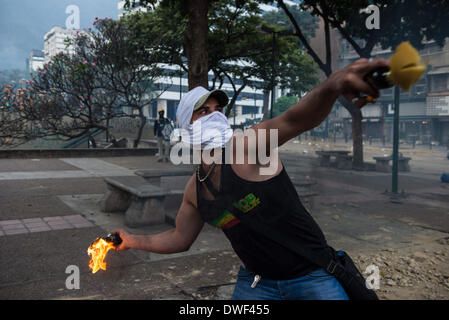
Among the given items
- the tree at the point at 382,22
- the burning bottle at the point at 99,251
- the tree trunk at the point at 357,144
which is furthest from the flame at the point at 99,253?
the tree trunk at the point at 357,144

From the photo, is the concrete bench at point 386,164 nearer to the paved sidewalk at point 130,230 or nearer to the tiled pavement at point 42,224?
the paved sidewalk at point 130,230

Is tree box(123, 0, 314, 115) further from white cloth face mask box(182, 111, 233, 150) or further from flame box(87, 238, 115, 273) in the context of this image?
white cloth face mask box(182, 111, 233, 150)

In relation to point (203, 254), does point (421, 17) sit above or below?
above

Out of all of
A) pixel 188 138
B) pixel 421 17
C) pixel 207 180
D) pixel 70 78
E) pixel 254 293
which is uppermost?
pixel 421 17

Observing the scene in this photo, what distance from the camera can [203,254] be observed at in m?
5.29

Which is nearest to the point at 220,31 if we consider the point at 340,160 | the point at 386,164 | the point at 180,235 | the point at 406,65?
the point at 340,160

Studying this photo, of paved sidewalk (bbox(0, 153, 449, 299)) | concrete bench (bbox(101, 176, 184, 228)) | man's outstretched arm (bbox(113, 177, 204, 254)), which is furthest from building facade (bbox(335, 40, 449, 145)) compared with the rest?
man's outstretched arm (bbox(113, 177, 204, 254))

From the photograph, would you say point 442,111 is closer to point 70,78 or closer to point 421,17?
point 421,17

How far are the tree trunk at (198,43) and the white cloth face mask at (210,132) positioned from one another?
5.11 m

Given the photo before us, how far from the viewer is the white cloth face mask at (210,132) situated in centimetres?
190

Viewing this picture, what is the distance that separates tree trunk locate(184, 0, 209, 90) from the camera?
6.95 m

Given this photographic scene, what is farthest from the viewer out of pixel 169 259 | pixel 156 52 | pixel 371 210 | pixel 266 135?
pixel 156 52
